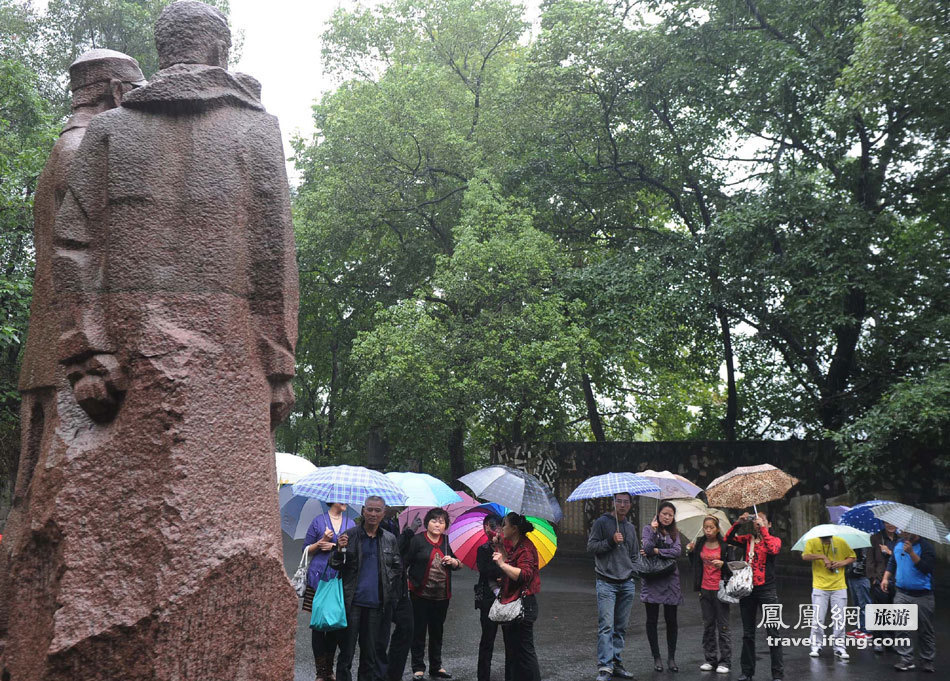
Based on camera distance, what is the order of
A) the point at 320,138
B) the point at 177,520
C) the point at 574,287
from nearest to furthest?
the point at 177,520
the point at 574,287
the point at 320,138

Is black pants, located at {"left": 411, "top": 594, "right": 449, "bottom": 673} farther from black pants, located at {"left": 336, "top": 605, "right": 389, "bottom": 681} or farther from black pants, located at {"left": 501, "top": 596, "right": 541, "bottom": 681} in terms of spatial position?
black pants, located at {"left": 501, "top": 596, "right": 541, "bottom": 681}

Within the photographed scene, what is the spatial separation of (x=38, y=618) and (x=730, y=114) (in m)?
16.3

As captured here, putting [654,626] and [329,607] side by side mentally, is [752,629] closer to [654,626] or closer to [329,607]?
[654,626]

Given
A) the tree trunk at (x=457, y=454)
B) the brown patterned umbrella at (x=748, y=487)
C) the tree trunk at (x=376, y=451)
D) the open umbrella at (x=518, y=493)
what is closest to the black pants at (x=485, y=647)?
the open umbrella at (x=518, y=493)

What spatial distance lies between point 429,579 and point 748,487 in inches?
146

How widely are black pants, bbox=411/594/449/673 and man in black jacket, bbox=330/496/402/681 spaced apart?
45.1 inches

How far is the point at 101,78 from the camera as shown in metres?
5.08

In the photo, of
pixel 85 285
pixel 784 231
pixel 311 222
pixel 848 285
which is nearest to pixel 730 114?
pixel 784 231

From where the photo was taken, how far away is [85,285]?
404 cm

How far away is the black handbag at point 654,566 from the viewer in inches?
353

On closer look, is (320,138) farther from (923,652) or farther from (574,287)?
(923,652)

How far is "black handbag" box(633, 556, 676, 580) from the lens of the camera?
8.97 meters

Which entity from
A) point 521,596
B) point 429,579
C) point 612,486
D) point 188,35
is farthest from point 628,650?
point 188,35

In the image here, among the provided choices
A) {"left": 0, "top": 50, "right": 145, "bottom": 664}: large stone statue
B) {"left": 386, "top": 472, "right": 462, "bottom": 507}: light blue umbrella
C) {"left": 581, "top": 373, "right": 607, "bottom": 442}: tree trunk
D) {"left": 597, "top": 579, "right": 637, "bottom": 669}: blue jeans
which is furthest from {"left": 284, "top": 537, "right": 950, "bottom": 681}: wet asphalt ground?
{"left": 581, "top": 373, "right": 607, "bottom": 442}: tree trunk
